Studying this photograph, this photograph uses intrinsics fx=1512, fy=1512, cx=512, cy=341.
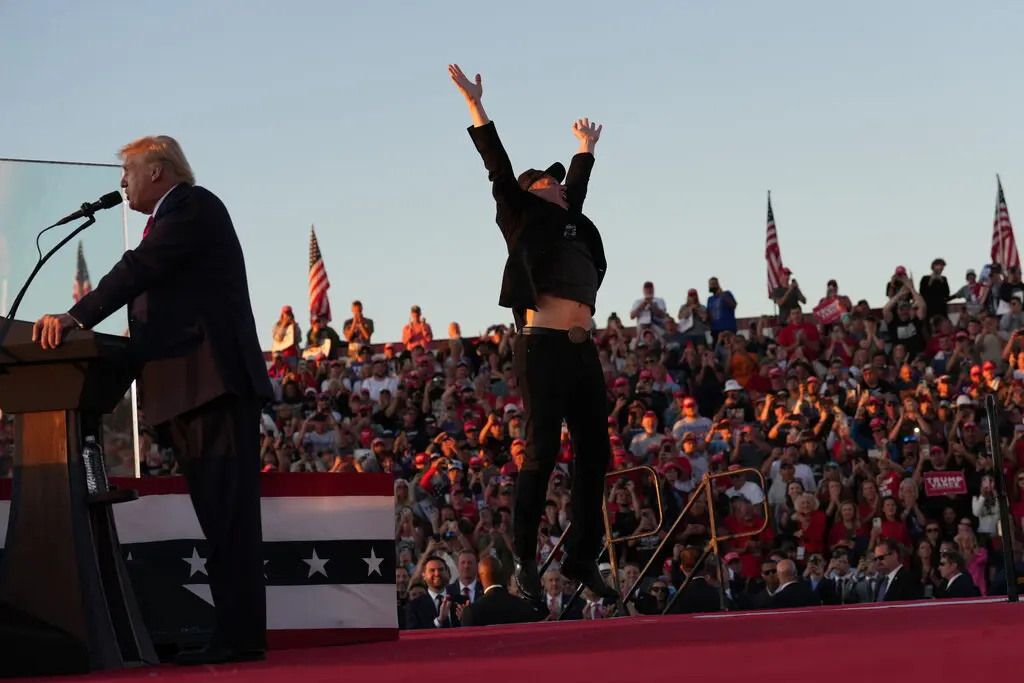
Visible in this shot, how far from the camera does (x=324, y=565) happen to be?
225 inches

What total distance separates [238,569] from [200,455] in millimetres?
369

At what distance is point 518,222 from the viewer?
6133 mm

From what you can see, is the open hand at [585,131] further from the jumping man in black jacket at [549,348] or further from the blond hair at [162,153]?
the blond hair at [162,153]

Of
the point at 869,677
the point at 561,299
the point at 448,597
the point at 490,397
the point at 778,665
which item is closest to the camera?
the point at 869,677

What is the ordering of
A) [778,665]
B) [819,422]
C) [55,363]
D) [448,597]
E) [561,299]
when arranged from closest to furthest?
[778,665] < [55,363] < [561,299] < [448,597] < [819,422]

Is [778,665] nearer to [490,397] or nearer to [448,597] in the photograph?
[448,597]

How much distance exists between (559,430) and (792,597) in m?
5.22

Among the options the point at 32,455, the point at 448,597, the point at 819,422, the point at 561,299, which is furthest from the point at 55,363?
the point at 819,422

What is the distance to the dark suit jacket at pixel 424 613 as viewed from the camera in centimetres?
1073

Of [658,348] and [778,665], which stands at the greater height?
[658,348]

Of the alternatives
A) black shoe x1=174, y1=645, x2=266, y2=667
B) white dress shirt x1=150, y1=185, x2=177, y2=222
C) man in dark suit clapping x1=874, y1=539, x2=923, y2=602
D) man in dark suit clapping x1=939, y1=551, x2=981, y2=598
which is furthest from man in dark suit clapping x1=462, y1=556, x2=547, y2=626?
white dress shirt x1=150, y1=185, x2=177, y2=222

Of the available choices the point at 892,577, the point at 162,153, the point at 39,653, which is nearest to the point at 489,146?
the point at 162,153

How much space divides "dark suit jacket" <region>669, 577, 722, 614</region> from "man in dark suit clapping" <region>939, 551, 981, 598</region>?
81.2 inches

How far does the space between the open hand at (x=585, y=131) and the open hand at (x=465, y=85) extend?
574 millimetres
